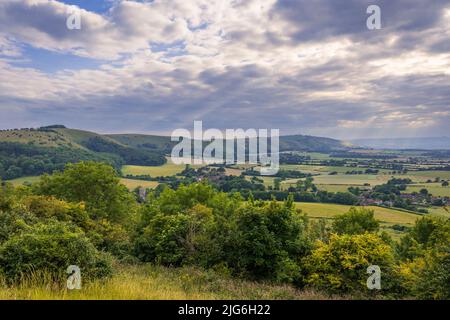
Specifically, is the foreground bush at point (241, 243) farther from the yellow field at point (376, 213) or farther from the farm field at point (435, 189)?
the farm field at point (435, 189)

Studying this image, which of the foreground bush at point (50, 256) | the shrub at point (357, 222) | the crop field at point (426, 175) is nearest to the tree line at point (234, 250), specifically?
the foreground bush at point (50, 256)

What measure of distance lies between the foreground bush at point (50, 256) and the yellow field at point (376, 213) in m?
74.3

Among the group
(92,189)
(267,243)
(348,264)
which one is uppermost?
(92,189)

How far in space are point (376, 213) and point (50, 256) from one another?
85500 mm

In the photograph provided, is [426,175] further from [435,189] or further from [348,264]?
[348,264]

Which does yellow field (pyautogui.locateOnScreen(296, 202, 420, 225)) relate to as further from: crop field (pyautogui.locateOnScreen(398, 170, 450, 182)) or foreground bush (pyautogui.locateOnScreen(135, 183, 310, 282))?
crop field (pyautogui.locateOnScreen(398, 170, 450, 182))

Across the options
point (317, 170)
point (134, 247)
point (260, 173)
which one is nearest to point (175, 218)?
point (134, 247)

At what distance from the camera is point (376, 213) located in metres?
83.2

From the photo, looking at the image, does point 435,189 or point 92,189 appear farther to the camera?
point 435,189

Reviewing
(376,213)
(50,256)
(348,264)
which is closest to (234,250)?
(348,264)

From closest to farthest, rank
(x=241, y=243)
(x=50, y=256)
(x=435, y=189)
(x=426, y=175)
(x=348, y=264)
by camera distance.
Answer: (x=50, y=256) < (x=348, y=264) < (x=241, y=243) < (x=435, y=189) < (x=426, y=175)

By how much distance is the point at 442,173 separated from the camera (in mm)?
158500
